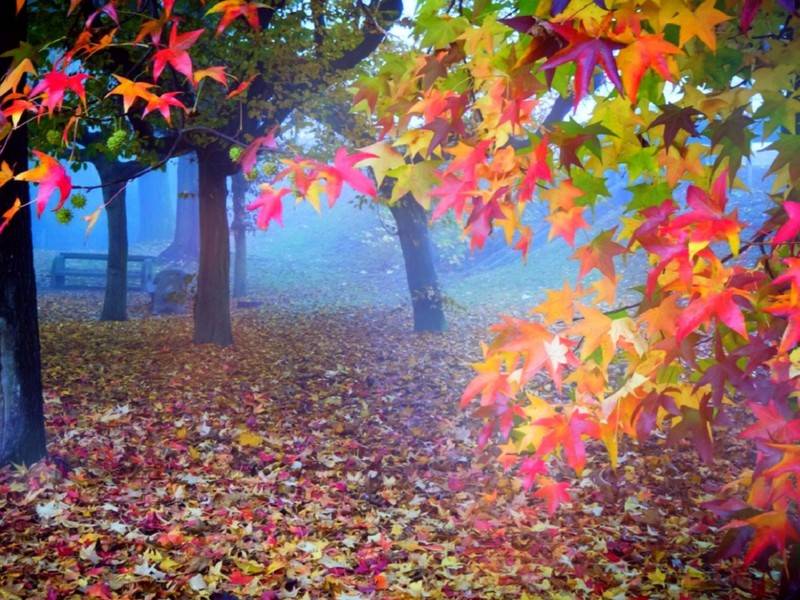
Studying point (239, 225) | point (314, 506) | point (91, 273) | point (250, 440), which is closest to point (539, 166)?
point (314, 506)

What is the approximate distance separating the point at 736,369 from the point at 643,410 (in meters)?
0.29

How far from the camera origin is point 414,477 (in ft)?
15.3

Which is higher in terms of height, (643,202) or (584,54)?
(584,54)

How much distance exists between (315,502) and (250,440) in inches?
45.6

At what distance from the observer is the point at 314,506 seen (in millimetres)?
4117

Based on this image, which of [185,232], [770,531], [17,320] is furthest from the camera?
[185,232]

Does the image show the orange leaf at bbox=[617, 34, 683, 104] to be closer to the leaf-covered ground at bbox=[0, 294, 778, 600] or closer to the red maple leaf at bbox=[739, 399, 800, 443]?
the red maple leaf at bbox=[739, 399, 800, 443]

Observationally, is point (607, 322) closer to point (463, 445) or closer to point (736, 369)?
point (736, 369)

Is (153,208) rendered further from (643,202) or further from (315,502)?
(643,202)

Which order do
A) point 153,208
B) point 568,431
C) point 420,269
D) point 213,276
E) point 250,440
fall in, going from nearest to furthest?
point 568,431 → point 250,440 → point 213,276 → point 420,269 → point 153,208

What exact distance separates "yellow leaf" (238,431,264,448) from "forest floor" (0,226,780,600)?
17 mm

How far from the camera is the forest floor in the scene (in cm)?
325

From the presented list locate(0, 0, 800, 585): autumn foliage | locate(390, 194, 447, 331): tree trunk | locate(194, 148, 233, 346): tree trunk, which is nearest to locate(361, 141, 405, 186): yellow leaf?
locate(0, 0, 800, 585): autumn foliage

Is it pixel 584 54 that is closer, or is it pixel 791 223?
pixel 584 54
